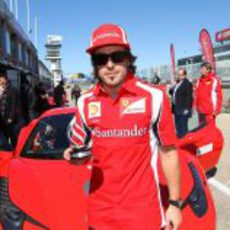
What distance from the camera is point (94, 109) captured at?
8.15ft

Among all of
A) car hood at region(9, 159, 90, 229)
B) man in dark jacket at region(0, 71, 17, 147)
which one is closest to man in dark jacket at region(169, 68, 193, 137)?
man in dark jacket at region(0, 71, 17, 147)

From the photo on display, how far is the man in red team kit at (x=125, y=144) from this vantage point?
2.39m

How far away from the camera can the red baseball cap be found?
2.43 m

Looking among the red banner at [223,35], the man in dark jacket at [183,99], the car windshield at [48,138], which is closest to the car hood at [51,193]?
the car windshield at [48,138]

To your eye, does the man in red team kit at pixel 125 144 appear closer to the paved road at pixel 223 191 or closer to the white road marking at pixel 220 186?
the paved road at pixel 223 191

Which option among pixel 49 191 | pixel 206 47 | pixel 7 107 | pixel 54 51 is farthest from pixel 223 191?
pixel 54 51

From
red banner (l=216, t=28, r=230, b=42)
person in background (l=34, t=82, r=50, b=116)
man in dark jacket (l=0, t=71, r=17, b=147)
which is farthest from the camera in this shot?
red banner (l=216, t=28, r=230, b=42)

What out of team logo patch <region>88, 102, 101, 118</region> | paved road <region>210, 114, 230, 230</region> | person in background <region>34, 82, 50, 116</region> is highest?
person in background <region>34, 82, 50, 116</region>

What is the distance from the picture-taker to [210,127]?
3900 millimetres

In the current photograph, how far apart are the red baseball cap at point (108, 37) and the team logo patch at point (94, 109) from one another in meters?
0.27

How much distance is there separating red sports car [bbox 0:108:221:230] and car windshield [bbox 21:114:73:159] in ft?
1.17

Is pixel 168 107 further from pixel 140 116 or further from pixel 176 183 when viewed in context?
pixel 176 183

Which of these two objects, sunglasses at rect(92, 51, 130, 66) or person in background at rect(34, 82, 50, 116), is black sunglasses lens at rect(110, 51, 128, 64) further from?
person in background at rect(34, 82, 50, 116)

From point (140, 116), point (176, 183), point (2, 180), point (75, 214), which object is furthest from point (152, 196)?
point (2, 180)
